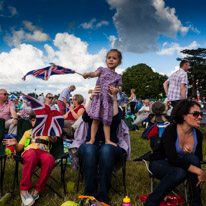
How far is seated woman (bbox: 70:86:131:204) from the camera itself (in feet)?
9.74

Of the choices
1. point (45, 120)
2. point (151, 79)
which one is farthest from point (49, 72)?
point (151, 79)

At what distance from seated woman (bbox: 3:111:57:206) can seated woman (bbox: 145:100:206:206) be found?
124 cm

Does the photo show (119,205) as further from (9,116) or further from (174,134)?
(9,116)

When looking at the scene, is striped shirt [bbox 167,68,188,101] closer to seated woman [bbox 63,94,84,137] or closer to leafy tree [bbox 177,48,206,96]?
seated woman [bbox 63,94,84,137]

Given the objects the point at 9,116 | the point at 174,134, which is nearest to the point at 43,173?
the point at 174,134

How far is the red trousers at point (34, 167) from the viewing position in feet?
9.53

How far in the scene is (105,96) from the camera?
3.28 meters

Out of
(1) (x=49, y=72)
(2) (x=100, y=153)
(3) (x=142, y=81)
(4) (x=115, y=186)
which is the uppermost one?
(3) (x=142, y=81)

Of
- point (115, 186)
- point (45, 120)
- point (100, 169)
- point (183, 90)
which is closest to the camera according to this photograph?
point (100, 169)

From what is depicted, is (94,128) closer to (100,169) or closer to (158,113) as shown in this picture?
(100,169)

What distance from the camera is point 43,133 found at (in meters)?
3.20

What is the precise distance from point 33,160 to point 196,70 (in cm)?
4626

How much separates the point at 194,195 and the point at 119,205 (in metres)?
0.88

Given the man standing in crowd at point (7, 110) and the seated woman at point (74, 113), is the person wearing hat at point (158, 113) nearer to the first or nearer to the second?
the seated woman at point (74, 113)
